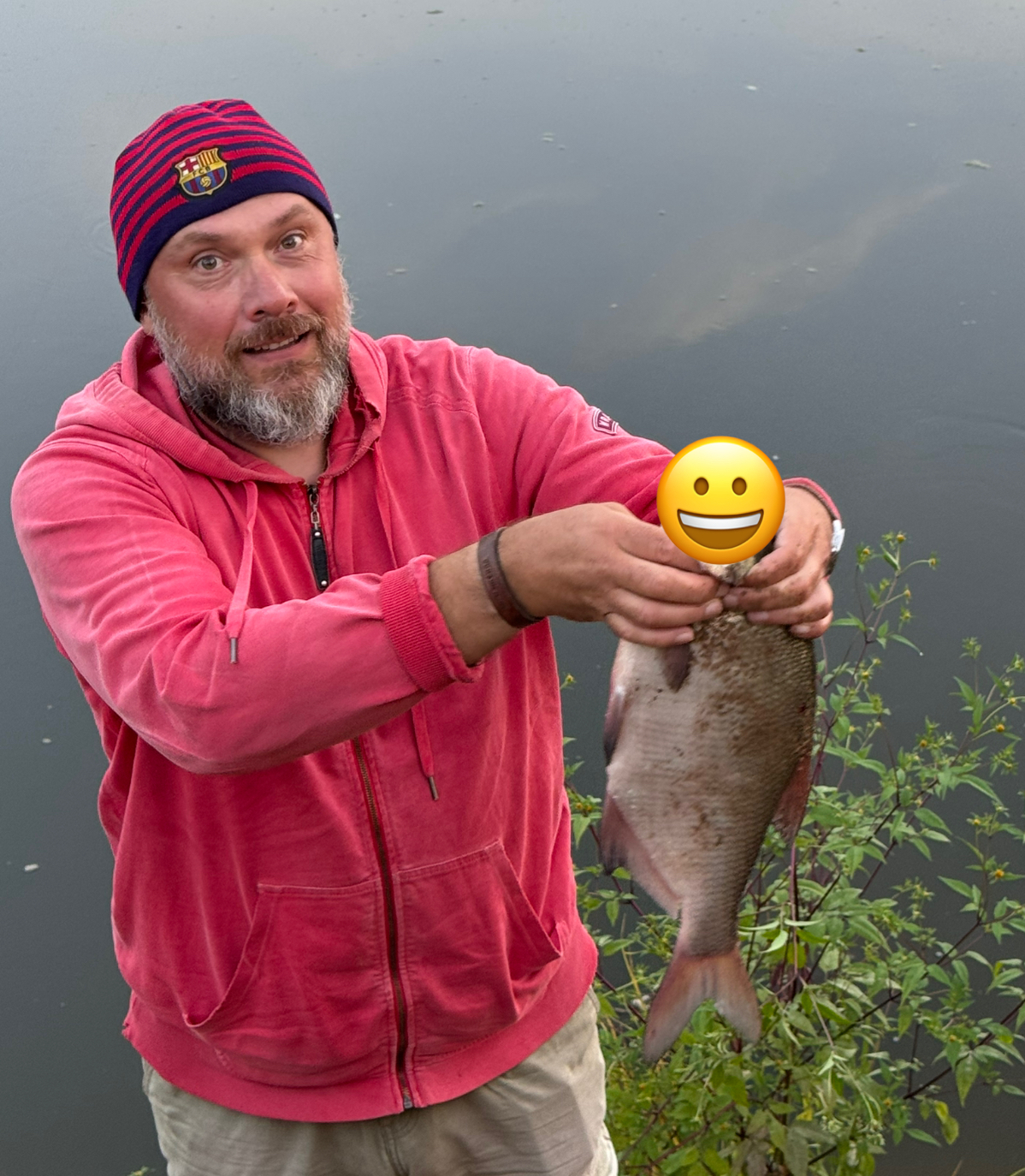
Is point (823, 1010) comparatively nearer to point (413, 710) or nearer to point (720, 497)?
point (413, 710)

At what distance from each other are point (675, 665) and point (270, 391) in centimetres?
91

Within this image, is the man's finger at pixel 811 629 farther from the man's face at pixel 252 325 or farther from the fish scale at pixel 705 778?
the man's face at pixel 252 325

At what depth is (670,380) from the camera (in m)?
6.24

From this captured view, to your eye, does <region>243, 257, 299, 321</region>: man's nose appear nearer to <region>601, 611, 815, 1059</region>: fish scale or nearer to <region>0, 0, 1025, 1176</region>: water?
<region>601, 611, 815, 1059</region>: fish scale

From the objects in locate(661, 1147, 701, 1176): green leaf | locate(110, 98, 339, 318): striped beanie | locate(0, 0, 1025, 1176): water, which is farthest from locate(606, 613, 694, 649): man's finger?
locate(0, 0, 1025, 1176): water

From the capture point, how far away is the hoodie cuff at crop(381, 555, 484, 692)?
5.08 ft

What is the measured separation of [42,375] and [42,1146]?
3.68 m

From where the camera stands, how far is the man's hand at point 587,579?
61.8 inches

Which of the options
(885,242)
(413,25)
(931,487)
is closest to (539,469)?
(931,487)

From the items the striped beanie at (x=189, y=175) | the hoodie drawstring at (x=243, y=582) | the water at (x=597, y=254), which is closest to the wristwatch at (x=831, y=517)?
the hoodie drawstring at (x=243, y=582)

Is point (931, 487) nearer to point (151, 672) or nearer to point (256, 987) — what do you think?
point (256, 987)

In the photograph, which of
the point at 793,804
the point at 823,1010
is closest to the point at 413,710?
the point at 793,804

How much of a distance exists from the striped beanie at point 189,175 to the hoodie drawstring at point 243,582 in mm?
517

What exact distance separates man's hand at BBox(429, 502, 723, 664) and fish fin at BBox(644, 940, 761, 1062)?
779 mm
